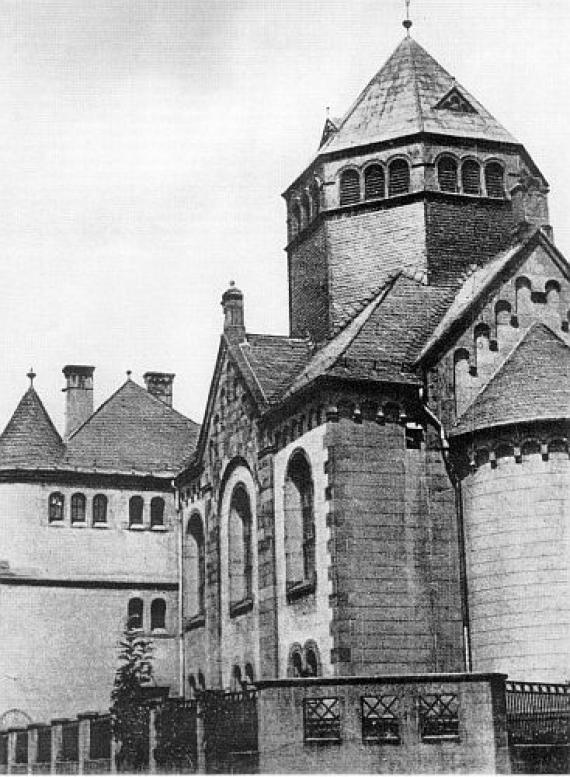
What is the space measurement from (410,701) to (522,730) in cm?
257

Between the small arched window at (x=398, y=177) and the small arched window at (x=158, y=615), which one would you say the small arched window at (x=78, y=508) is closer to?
the small arched window at (x=158, y=615)

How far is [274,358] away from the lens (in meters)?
39.2

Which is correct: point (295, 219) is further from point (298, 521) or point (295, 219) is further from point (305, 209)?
point (298, 521)

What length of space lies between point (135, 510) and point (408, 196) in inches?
637

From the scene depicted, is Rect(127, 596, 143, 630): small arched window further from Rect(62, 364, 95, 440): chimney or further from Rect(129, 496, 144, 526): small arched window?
Rect(62, 364, 95, 440): chimney

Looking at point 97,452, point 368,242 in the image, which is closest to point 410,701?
point 368,242

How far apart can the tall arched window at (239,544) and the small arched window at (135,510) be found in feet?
24.4

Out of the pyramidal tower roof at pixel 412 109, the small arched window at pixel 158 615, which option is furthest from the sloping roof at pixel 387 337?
the small arched window at pixel 158 615

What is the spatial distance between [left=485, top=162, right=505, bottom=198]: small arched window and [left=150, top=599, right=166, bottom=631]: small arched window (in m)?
19.2

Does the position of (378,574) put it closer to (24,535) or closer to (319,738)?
(319,738)

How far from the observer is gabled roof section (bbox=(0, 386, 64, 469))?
44969 mm

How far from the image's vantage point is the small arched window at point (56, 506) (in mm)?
45028

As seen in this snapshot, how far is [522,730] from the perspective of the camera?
81.0 ft

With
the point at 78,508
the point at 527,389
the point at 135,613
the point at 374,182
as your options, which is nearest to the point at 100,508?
the point at 78,508
